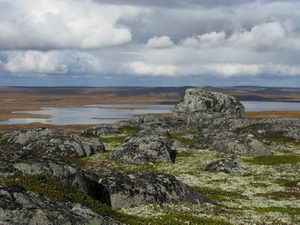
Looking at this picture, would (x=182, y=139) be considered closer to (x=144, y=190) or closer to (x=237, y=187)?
(x=237, y=187)

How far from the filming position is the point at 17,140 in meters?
55.5

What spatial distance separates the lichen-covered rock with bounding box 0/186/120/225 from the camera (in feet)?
42.6

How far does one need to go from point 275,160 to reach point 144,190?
86.9 feet

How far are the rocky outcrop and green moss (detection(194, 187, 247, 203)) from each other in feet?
63.5

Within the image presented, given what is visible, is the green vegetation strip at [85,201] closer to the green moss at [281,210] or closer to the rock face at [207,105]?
the green moss at [281,210]

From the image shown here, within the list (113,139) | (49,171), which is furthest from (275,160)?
(113,139)

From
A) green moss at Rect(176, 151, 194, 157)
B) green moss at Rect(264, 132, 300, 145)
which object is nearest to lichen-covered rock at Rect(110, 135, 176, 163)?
green moss at Rect(176, 151, 194, 157)

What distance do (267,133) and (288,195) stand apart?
36744mm

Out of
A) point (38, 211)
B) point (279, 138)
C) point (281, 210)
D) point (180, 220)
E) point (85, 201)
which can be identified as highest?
point (38, 211)

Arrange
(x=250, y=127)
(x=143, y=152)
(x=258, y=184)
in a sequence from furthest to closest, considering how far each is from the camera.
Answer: (x=250, y=127) → (x=143, y=152) → (x=258, y=184)

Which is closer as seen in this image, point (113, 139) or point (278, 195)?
point (278, 195)

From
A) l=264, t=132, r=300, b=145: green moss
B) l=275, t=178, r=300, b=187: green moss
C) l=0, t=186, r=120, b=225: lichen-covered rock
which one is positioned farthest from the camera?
l=264, t=132, r=300, b=145: green moss

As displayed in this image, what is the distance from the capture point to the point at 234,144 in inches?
1983

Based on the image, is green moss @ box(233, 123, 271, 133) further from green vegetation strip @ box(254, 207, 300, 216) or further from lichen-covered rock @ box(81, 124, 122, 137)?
green vegetation strip @ box(254, 207, 300, 216)
